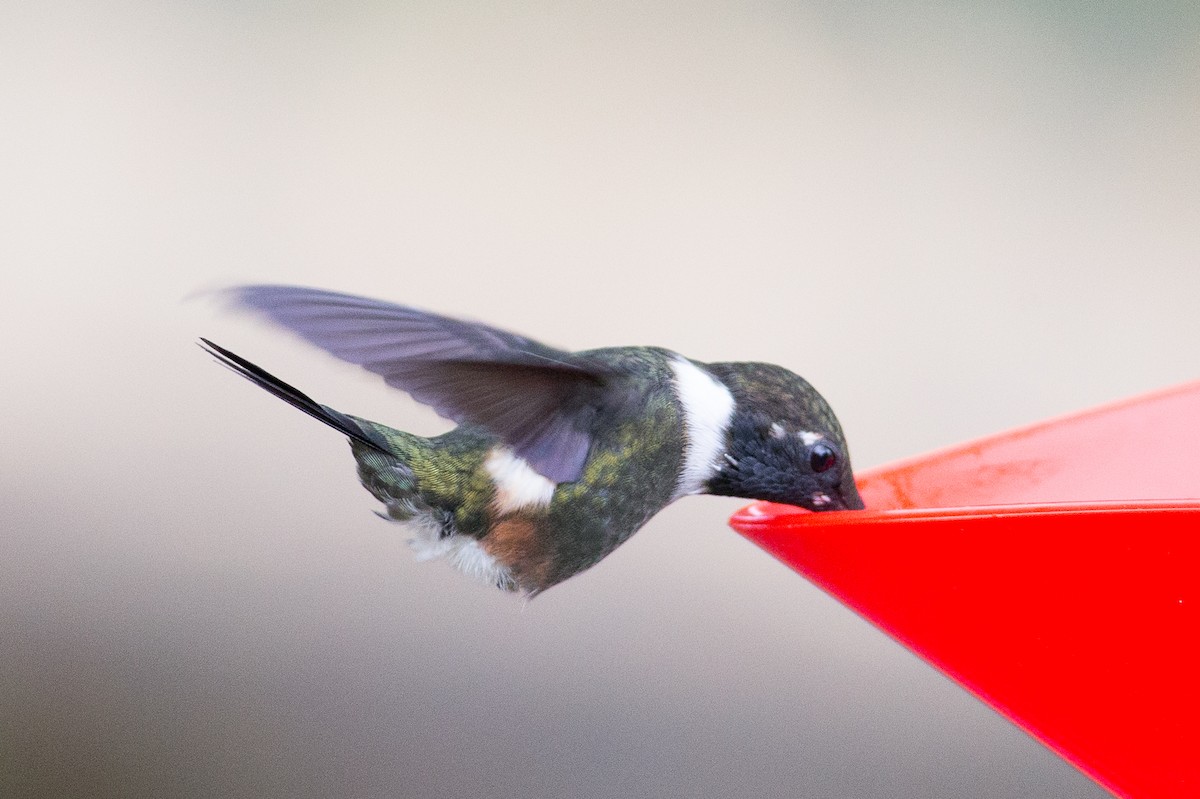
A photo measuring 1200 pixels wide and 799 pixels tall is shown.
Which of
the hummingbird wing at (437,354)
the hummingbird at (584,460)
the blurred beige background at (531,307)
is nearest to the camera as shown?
the hummingbird wing at (437,354)

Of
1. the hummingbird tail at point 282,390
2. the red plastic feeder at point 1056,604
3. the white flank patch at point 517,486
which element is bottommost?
the red plastic feeder at point 1056,604

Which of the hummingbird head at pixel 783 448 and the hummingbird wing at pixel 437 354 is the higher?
the hummingbird wing at pixel 437 354

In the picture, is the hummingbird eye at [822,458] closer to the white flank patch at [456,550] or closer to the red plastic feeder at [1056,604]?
the red plastic feeder at [1056,604]

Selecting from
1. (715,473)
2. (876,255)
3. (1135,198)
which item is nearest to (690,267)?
(876,255)

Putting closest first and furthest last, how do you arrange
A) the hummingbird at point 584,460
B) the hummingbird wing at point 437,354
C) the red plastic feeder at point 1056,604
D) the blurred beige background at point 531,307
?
the red plastic feeder at point 1056,604
the hummingbird wing at point 437,354
the hummingbird at point 584,460
the blurred beige background at point 531,307

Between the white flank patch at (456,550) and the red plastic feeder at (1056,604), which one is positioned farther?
the white flank patch at (456,550)

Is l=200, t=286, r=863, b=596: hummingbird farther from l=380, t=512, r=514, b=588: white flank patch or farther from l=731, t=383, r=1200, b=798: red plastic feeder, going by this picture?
l=731, t=383, r=1200, b=798: red plastic feeder

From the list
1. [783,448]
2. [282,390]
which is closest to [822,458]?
[783,448]

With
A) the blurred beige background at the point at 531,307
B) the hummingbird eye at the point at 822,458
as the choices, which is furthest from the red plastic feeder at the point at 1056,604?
the blurred beige background at the point at 531,307
